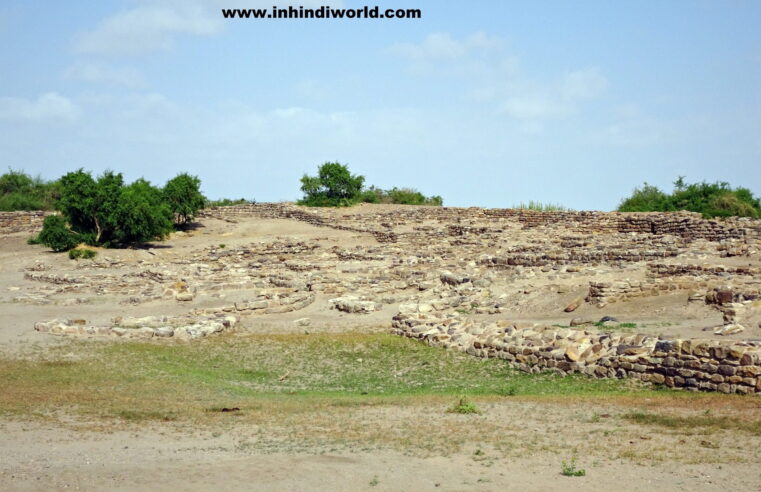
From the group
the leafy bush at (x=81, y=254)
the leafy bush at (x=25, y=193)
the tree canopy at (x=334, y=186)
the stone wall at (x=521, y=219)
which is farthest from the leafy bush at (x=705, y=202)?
the leafy bush at (x=25, y=193)

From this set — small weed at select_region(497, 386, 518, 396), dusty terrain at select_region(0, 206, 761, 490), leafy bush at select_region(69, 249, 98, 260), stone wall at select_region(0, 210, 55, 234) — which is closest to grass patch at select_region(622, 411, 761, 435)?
dusty terrain at select_region(0, 206, 761, 490)

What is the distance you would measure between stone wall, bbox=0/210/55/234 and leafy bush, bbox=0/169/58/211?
4.18m

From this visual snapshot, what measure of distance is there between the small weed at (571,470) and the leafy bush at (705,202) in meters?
30.2

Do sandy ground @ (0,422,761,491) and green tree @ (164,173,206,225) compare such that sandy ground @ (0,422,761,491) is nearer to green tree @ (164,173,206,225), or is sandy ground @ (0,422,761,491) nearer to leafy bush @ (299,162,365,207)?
green tree @ (164,173,206,225)

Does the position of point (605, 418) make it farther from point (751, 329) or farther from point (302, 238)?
point (302, 238)

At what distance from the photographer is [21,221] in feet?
151

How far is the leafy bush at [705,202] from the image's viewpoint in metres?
39.6

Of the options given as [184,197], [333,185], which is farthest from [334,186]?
[184,197]

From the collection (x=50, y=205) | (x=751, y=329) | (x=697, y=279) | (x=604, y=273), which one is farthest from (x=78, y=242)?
(x=751, y=329)

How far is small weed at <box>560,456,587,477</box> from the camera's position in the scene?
8602 mm

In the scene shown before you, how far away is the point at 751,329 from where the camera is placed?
582 inches

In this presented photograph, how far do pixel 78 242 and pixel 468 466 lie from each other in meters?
30.2

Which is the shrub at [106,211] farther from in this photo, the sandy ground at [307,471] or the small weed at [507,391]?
the sandy ground at [307,471]

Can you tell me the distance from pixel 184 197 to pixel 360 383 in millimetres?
30544
